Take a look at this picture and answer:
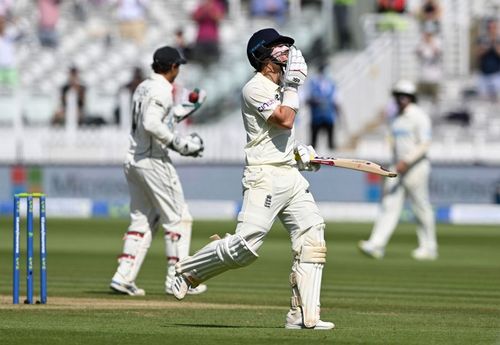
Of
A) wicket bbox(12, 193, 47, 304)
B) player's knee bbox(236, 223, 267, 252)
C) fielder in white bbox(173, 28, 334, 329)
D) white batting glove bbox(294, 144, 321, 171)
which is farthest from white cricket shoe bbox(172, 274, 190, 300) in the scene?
wicket bbox(12, 193, 47, 304)

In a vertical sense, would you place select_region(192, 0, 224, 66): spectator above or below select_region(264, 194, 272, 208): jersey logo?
above

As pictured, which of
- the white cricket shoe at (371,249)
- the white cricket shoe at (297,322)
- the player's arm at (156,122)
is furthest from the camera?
the white cricket shoe at (371,249)

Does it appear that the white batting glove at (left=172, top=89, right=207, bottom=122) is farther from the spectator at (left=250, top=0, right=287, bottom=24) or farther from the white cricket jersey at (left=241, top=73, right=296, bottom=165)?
the spectator at (left=250, top=0, right=287, bottom=24)

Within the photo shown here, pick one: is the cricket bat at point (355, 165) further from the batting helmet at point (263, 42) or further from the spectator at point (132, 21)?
the spectator at point (132, 21)

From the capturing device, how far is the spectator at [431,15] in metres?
29.8

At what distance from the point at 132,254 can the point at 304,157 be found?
3498mm

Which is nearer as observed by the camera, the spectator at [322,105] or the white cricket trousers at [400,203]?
the white cricket trousers at [400,203]

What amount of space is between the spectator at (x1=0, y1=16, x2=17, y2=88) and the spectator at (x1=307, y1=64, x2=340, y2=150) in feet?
21.4

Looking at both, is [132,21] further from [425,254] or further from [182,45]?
[425,254]

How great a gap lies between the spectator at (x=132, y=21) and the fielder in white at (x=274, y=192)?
23.1 m

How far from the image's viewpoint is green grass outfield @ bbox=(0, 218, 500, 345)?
920 cm

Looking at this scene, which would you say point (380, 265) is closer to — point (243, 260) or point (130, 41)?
point (243, 260)

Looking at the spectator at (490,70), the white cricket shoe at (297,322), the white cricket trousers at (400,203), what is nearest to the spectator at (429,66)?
the spectator at (490,70)

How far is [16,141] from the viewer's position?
92.5 feet
